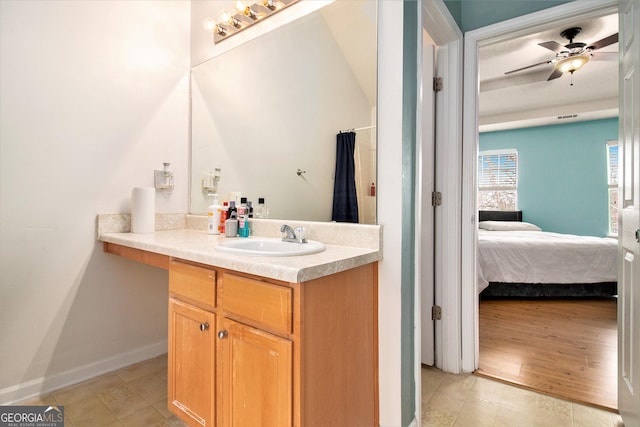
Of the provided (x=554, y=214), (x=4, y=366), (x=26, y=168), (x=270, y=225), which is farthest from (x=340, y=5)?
(x=554, y=214)

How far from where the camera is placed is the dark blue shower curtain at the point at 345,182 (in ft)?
4.98

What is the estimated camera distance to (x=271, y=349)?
103 cm

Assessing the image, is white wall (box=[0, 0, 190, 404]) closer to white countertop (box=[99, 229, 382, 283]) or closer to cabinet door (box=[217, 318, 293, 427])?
white countertop (box=[99, 229, 382, 283])

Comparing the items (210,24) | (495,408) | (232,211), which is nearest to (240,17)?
(210,24)

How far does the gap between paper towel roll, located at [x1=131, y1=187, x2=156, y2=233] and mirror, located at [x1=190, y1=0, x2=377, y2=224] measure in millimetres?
367

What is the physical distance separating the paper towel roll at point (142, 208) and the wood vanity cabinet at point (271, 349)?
68 cm

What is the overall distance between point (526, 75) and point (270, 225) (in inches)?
153

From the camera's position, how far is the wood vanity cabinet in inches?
39.3

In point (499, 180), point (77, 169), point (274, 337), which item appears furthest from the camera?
point (499, 180)

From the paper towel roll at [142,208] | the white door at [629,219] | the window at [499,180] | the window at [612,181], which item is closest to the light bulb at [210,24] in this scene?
the paper towel roll at [142,208]

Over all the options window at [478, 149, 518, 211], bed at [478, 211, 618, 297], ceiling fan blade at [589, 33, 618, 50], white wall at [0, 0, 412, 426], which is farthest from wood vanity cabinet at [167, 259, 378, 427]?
window at [478, 149, 518, 211]

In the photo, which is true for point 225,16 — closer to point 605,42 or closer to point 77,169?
point 77,169

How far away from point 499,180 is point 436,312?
5.05 meters

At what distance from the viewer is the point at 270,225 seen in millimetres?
1770
